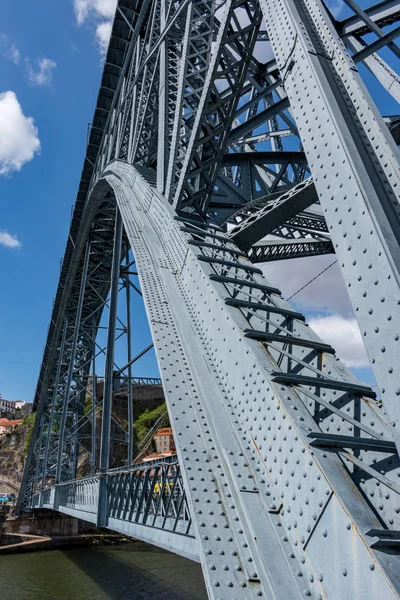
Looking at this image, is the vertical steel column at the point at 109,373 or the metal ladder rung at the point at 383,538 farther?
the vertical steel column at the point at 109,373

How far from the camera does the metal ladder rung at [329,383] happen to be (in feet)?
8.41

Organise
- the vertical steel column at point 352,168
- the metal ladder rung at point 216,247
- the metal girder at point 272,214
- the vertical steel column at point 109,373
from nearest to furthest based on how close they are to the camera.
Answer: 1. the vertical steel column at point 352,168
2. the metal ladder rung at point 216,247
3. the metal girder at point 272,214
4. the vertical steel column at point 109,373

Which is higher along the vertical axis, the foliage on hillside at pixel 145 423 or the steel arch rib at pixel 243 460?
the foliage on hillside at pixel 145 423

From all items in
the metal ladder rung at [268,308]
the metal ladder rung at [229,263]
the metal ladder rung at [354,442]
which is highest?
the metal ladder rung at [229,263]

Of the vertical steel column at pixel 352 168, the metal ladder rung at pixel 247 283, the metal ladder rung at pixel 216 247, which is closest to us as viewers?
the vertical steel column at pixel 352 168

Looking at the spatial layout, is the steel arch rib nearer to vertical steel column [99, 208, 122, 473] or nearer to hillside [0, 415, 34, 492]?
vertical steel column [99, 208, 122, 473]

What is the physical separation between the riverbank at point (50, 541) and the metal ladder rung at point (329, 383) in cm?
2759

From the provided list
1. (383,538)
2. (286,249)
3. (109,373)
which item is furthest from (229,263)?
(286,249)

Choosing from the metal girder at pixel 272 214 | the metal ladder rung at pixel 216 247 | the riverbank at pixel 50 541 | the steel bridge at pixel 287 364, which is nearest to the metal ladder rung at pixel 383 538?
the steel bridge at pixel 287 364

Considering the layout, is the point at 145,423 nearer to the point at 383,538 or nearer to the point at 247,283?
the point at 247,283

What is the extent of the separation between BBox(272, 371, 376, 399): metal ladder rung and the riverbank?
90.5 ft

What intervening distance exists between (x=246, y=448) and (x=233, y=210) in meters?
7.22

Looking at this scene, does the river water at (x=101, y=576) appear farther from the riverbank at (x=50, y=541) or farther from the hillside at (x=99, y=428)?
the hillside at (x=99, y=428)

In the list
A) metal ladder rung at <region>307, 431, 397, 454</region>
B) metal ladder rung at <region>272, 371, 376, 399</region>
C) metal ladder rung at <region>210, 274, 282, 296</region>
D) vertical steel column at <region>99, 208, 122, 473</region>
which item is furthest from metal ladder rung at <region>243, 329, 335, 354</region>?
vertical steel column at <region>99, 208, 122, 473</region>
